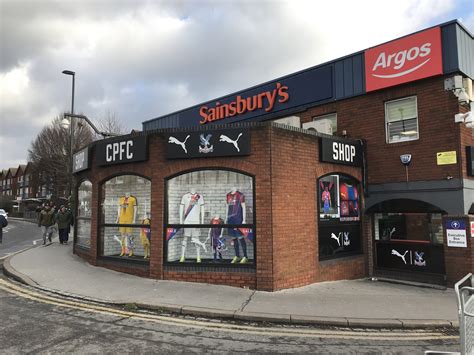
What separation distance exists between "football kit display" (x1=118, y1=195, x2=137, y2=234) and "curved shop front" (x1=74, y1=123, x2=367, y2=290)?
0.03 m

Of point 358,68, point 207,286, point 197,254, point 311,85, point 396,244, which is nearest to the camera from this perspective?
point 207,286

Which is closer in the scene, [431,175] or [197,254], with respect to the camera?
[197,254]

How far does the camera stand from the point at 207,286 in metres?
8.55

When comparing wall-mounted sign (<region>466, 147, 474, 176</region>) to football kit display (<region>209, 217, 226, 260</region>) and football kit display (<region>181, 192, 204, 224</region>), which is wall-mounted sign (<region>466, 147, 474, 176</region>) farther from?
football kit display (<region>181, 192, 204, 224</region>)

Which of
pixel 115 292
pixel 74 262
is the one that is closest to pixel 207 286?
pixel 115 292

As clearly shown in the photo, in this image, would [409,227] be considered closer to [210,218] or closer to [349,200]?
[349,200]

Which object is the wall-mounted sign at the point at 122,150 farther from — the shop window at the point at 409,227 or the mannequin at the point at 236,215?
the shop window at the point at 409,227

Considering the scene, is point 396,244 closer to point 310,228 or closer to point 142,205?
point 310,228

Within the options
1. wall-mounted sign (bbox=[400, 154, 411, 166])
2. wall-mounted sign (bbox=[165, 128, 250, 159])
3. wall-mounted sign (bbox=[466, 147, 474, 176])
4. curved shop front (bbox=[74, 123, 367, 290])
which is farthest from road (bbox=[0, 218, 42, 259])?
wall-mounted sign (bbox=[466, 147, 474, 176])

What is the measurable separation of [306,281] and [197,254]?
269cm

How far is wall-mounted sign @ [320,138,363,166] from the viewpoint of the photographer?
1019 centimetres

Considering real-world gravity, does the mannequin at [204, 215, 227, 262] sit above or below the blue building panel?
below

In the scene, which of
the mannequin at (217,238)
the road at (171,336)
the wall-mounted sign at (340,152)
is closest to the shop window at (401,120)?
Result: the wall-mounted sign at (340,152)

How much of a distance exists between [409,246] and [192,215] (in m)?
6.08
